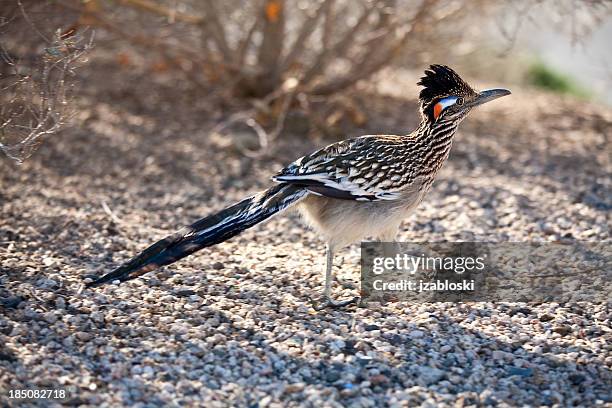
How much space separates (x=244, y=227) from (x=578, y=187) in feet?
11.8

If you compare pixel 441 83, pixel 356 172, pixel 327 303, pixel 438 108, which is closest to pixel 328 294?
pixel 327 303

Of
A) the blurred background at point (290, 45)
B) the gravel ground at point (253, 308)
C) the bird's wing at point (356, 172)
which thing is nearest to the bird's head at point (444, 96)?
the bird's wing at point (356, 172)

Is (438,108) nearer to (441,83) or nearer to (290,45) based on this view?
(441,83)

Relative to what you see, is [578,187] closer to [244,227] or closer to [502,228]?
[502,228]

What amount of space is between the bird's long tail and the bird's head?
969 millimetres

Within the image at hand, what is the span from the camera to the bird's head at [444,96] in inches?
192

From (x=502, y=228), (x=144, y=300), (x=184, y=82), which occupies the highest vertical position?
(x=184, y=82)

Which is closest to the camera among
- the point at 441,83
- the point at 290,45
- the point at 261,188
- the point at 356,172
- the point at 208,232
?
the point at 208,232

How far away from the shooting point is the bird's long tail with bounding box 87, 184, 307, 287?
4.44m

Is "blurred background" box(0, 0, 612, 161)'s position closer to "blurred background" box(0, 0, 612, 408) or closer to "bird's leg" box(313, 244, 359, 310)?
"blurred background" box(0, 0, 612, 408)

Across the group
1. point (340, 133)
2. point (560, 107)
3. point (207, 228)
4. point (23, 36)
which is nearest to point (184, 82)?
point (340, 133)

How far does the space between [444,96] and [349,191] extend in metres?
0.87

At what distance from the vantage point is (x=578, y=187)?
694cm

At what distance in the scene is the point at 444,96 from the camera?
193 inches
